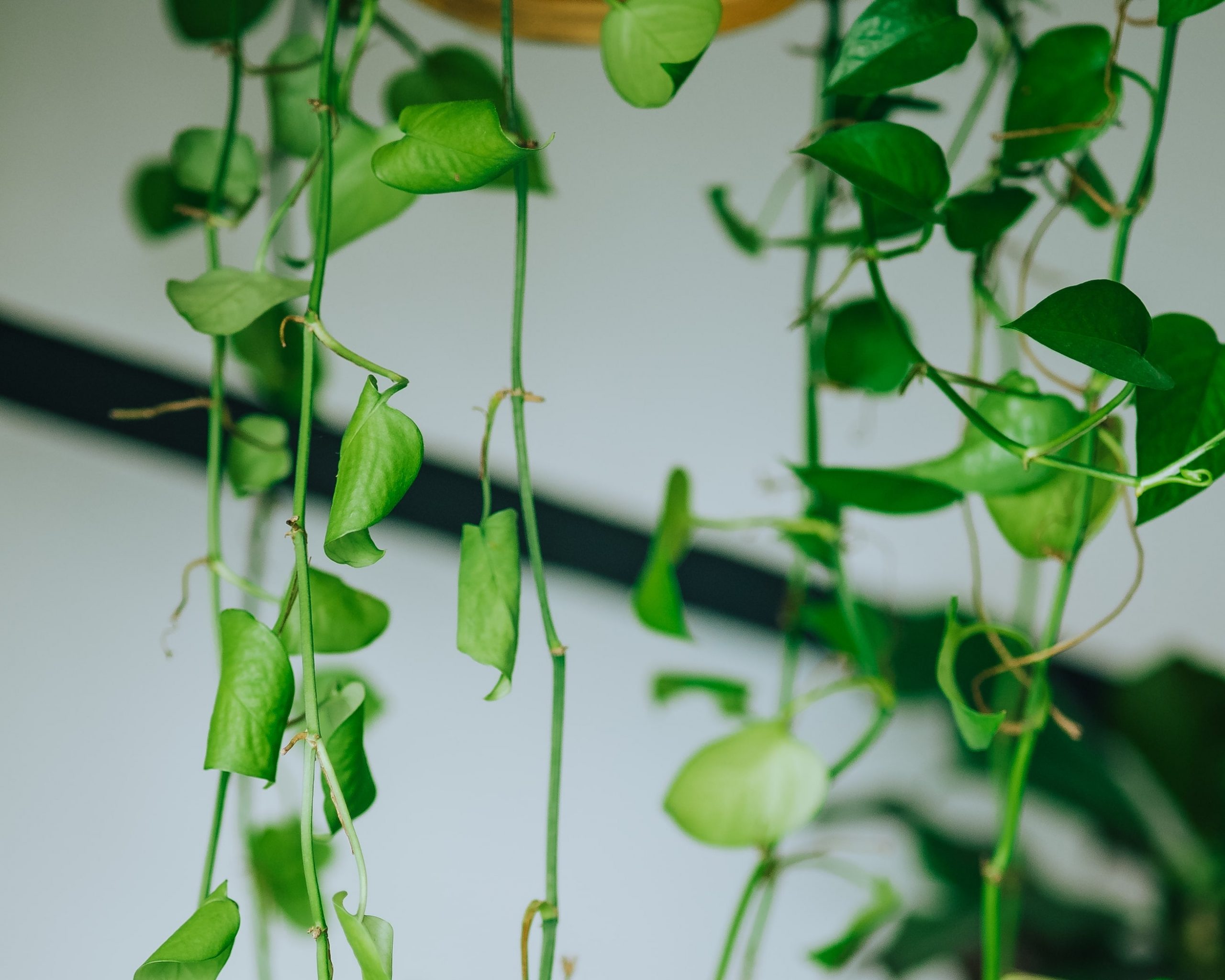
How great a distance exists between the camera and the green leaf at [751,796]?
1.20 ft

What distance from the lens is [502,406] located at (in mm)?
682

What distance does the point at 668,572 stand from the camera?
40cm

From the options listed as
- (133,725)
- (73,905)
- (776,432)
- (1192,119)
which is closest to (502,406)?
(776,432)

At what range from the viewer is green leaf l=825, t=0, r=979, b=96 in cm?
27

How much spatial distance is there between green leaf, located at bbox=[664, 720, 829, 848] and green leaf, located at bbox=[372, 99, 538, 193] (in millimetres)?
237

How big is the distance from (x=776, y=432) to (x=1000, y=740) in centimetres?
29

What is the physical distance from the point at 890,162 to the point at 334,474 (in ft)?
1.70

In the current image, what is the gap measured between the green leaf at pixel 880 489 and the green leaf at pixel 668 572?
8 cm

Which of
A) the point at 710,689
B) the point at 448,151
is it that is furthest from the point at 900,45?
the point at 710,689

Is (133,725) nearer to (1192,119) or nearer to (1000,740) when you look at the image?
(1000,740)

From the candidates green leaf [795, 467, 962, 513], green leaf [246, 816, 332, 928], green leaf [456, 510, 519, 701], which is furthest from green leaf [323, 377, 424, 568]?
green leaf [246, 816, 332, 928]

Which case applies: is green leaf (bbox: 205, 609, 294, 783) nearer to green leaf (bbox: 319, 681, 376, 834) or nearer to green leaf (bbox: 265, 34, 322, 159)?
green leaf (bbox: 319, 681, 376, 834)

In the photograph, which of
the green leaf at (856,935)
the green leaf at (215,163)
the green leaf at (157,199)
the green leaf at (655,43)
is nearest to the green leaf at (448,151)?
the green leaf at (655,43)

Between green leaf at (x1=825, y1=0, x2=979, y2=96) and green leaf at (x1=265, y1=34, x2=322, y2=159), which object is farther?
green leaf at (x1=265, y1=34, x2=322, y2=159)
